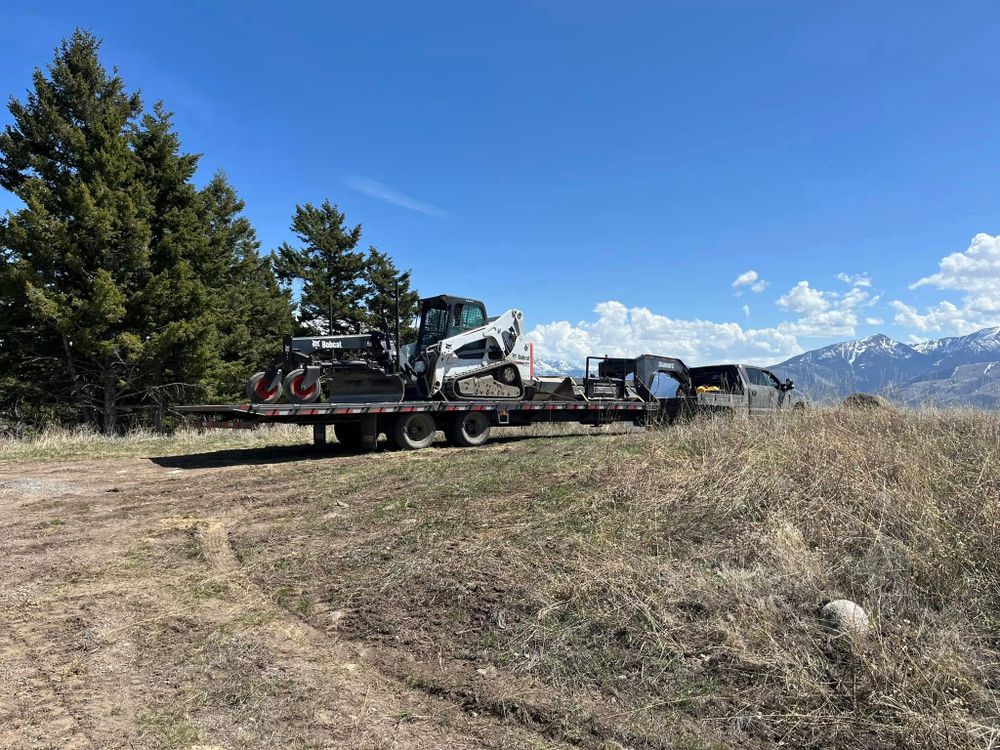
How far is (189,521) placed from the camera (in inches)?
258

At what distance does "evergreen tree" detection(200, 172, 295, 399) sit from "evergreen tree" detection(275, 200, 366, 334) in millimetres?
1601

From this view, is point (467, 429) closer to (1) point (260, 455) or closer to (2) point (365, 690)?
(1) point (260, 455)

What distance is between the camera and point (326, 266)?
3772 cm

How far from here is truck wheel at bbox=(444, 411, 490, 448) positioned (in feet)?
42.5

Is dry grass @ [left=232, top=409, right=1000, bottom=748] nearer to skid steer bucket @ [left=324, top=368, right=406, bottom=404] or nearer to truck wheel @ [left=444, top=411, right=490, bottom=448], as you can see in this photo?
skid steer bucket @ [left=324, top=368, right=406, bottom=404]

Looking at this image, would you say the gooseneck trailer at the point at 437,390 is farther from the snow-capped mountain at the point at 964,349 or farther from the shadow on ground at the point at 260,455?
the snow-capped mountain at the point at 964,349

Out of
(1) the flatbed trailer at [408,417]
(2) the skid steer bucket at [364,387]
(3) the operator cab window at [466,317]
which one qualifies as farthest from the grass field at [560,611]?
(3) the operator cab window at [466,317]

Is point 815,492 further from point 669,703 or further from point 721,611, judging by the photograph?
point 669,703

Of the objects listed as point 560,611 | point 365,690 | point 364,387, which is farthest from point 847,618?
point 364,387

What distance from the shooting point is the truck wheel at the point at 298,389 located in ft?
36.9

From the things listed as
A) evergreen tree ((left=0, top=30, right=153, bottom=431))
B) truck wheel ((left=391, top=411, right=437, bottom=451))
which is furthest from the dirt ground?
evergreen tree ((left=0, top=30, right=153, bottom=431))

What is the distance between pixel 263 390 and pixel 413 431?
3037 mm

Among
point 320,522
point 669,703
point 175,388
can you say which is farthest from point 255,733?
point 175,388

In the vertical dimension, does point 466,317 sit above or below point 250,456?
above
